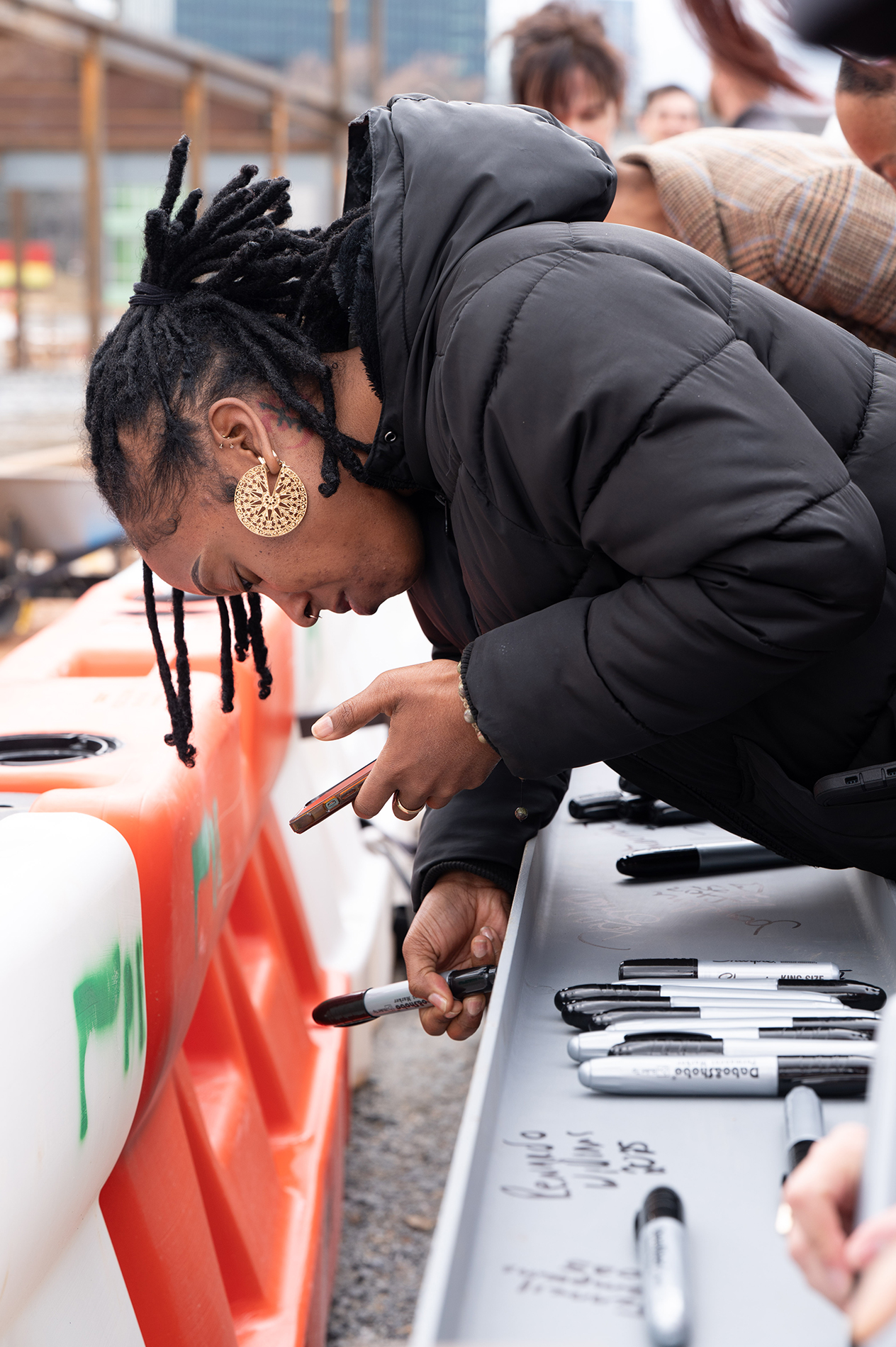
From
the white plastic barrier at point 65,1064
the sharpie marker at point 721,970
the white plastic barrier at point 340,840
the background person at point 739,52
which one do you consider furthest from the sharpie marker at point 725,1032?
the white plastic barrier at point 340,840

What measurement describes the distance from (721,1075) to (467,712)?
16.0 inches

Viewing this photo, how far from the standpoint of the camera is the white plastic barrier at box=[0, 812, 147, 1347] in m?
1.10

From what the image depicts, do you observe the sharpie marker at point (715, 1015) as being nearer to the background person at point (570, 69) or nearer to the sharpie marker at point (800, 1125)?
the sharpie marker at point (800, 1125)

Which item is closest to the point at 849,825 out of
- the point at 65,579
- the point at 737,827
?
the point at 737,827

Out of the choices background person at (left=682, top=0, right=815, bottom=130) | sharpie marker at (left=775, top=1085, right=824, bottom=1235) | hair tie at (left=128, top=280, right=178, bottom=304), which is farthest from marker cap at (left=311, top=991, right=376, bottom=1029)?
background person at (left=682, top=0, right=815, bottom=130)

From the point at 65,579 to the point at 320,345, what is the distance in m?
4.63

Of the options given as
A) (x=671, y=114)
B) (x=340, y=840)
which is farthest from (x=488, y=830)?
(x=671, y=114)

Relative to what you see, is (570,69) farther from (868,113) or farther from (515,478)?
(515,478)

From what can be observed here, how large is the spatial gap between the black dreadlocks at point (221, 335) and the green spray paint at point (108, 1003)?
1.50 ft

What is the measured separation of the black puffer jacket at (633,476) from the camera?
41.7 inches

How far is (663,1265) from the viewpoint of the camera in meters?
0.76

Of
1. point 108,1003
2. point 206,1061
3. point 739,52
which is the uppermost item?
point 739,52

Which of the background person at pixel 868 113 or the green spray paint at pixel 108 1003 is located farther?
the background person at pixel 868 113

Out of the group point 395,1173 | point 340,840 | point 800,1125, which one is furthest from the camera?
point 340,840
